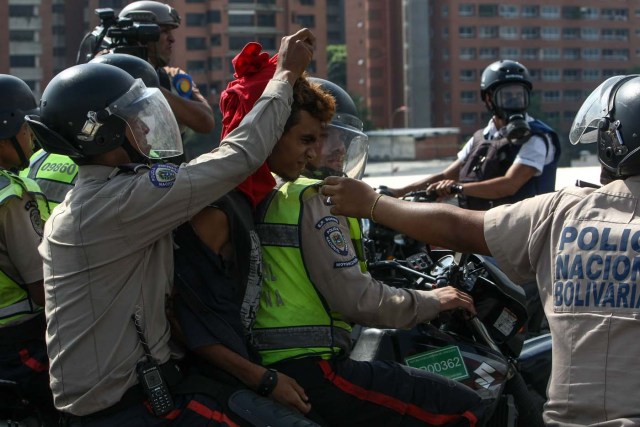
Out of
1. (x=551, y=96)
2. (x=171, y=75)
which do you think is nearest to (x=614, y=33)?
(x=551, y=96)

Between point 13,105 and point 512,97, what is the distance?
12.6 feet

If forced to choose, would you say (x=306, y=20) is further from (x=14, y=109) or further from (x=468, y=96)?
(x=14, y=109)

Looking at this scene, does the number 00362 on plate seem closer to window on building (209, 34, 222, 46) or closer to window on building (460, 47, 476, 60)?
window on building (209, 34, 222, 46)

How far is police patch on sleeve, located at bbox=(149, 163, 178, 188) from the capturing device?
287cm

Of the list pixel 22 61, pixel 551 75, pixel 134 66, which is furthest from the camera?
pixel 551 75

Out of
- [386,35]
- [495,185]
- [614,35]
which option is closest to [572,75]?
[614,35]

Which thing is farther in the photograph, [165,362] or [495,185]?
[495,185]

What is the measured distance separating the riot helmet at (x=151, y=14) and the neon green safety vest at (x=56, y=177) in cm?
191

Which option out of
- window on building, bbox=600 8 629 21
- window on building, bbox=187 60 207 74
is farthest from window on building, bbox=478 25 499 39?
window on building, bbox=187 60 207 74

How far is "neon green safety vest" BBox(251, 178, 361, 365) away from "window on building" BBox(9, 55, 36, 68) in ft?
268

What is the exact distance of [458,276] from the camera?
3.84m

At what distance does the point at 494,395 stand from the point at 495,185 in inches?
115

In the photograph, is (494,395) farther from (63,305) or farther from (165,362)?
(63,305)

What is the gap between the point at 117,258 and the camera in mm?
2867
